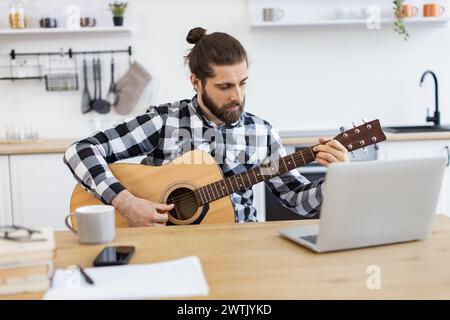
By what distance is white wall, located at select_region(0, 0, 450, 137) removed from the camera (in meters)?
3.90

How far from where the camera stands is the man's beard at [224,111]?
207cm

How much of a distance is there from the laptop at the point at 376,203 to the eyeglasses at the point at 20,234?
61 cm

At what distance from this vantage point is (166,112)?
221 centimetres

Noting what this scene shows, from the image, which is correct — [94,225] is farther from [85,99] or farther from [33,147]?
[85,99]

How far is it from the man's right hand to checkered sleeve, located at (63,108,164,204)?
46 millimetres

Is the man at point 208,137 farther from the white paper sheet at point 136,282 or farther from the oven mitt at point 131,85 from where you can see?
the oven mitt at point 131,85

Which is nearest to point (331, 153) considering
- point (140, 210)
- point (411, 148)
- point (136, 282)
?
point (140, 210)

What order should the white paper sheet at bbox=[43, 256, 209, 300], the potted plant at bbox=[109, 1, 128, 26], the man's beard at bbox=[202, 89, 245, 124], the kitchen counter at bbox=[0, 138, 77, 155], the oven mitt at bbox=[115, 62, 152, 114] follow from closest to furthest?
the white paper sheet at bbox=[43, 256, 209, 300] → the man's beard at bbox=[202, 89, 245, 124] → the kitchen counter at bbox=[0, 138, 77, 155] → the potted plant at bbox=[109, 1, 128, 26] → the oven mitt at bbox=[115, 62, 152, 114]

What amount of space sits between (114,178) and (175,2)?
226 cm

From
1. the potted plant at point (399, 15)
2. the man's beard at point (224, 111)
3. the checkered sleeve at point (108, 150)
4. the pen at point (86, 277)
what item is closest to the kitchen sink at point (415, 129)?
the potted plant at point (399, 15)

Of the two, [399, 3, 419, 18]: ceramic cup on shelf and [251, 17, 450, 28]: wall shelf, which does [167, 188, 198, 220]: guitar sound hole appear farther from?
[399, 3, 419, 18]: ceramic cup on shelf

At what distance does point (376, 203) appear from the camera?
1265 mm

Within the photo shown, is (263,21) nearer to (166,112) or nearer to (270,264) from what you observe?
(166,112)

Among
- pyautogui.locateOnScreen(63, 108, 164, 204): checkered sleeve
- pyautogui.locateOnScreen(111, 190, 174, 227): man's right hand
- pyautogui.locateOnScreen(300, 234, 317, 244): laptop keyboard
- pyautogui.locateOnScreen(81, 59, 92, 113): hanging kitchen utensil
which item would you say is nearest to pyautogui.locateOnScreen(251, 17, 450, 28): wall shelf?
pyautogui.locateOnScreen(81, 59, 92, 113): hanging kitchen utensil
